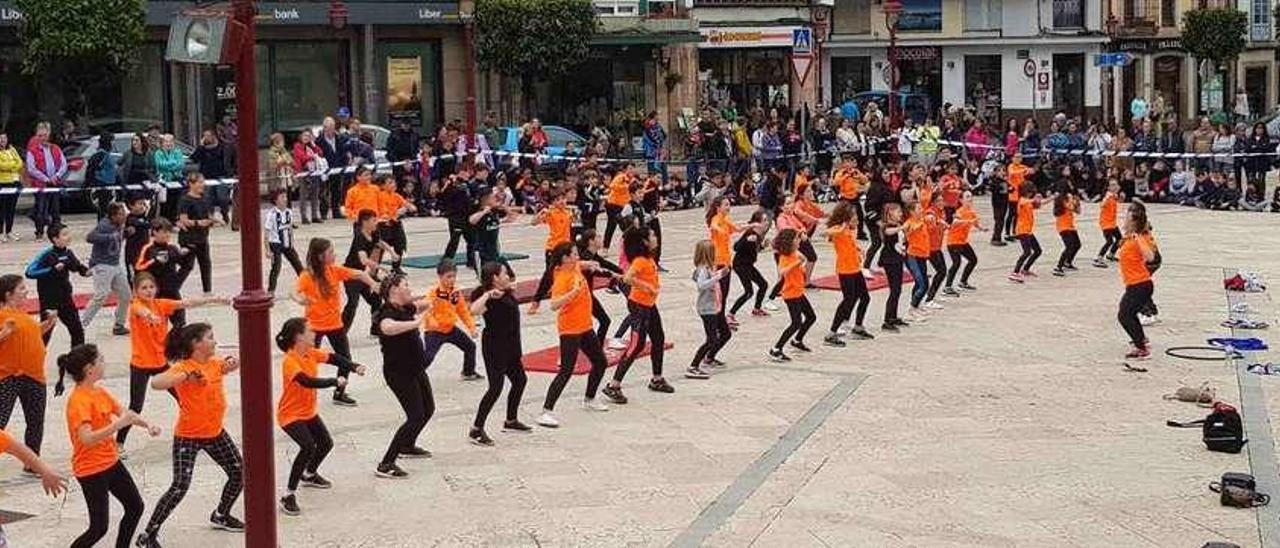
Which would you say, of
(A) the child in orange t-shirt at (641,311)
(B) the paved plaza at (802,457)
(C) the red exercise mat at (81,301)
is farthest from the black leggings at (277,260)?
(A) the child in orange t-shirt at (641,311)

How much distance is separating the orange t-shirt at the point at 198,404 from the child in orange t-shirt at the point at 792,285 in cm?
769

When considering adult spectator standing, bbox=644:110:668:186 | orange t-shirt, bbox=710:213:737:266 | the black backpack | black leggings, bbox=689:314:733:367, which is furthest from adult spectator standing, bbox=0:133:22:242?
the black backpack

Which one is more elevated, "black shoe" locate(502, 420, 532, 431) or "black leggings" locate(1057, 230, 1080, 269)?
"black leggings" locate(1057, 230, 1080, 269)

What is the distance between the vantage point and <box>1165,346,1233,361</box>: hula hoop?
59.6 ft

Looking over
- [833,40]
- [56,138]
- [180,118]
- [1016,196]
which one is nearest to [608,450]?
[1016,196]

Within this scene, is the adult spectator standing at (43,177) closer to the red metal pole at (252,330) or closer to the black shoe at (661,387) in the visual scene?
the black shoe at (661,387)

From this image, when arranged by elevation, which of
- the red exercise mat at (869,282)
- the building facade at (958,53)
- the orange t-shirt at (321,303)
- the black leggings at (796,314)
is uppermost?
the building facade at (958,53)

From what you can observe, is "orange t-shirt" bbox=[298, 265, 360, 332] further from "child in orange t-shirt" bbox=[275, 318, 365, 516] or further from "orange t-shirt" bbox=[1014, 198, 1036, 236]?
"orange t-shirt" bbox=[1014, 198, 1036, 236]

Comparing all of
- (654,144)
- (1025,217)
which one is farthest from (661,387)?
(654,144)

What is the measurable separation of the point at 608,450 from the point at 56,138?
22800 millimetres

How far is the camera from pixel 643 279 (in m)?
16.0

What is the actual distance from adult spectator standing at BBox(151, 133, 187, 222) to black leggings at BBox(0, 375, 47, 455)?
1509cm

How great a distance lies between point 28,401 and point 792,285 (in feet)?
26.2

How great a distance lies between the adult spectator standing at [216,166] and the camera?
28.9 m
